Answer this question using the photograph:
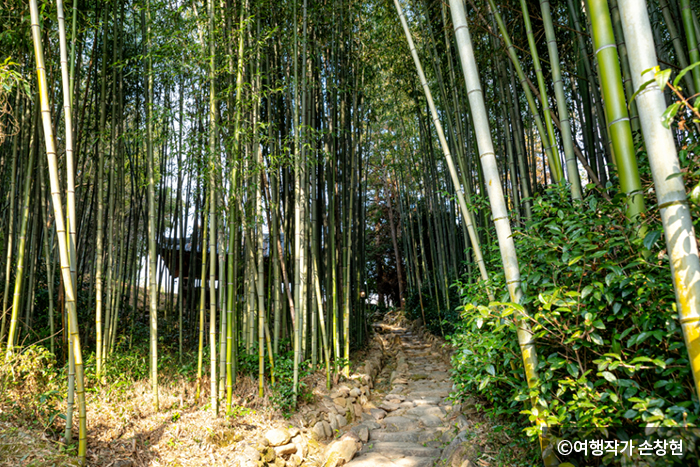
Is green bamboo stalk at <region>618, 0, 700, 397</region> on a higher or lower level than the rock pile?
higher

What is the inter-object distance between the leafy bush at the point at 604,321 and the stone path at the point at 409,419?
1378mm

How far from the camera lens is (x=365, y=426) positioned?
3062 millimetres

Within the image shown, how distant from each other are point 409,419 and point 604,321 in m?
2.33

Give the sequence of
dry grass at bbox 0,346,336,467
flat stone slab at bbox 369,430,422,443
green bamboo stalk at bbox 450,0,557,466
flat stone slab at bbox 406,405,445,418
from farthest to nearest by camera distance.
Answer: flat stone slab at bbox 406,405,445,418 < flat stone slab at bbox 369,430,422,443 < dry grass at bbox 0,346,336,467 < green bamboo stalk at bbox 450,0,557,466

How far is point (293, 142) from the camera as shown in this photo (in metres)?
3.60

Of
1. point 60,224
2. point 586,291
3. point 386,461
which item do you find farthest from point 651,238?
point 60,224

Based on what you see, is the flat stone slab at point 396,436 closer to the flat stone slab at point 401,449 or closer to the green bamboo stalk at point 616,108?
the flat stone slab at point 401,449

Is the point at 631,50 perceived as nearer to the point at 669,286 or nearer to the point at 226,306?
the point at 669,286

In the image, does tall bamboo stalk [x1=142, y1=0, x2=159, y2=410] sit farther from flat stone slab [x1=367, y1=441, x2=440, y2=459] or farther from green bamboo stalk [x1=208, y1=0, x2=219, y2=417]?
flat stone slab [x1=367, y1=441, x2=440, y2=459]

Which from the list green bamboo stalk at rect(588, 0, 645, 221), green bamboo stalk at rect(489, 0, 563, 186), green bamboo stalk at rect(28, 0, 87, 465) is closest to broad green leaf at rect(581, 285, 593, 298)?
green bamboo stalk at rect(588, 0, 645, 221)

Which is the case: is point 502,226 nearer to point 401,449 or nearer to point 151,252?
point 401,449

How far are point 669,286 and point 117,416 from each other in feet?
9.32

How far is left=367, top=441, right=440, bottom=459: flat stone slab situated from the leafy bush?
140cm

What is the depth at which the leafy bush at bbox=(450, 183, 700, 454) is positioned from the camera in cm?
103
